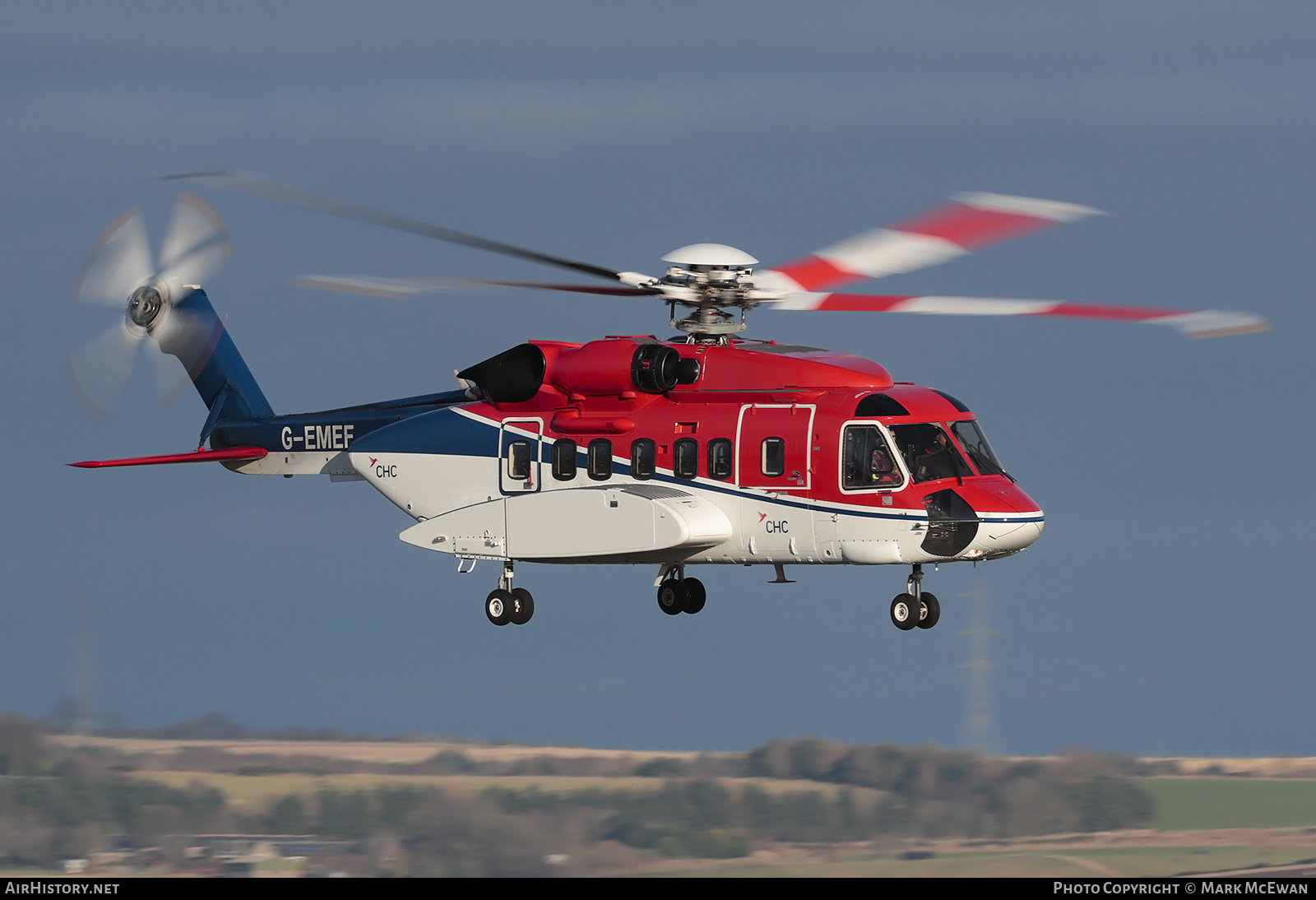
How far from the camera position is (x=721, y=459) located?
2759 centimetres

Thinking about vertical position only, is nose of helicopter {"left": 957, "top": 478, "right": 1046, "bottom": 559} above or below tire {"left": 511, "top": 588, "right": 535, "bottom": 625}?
above

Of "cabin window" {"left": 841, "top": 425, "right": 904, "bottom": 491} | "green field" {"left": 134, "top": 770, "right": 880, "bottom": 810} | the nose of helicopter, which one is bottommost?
"green field" {"left": 134, "top": 770, "right": 880, "bottom": 810}

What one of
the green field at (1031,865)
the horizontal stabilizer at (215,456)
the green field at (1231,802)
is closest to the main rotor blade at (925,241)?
the horizontal stabilizer at (215,456)

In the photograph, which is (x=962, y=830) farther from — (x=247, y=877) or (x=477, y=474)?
(x=477, y=474)

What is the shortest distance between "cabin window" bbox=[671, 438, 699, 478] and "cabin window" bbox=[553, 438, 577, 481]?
5.72 ft

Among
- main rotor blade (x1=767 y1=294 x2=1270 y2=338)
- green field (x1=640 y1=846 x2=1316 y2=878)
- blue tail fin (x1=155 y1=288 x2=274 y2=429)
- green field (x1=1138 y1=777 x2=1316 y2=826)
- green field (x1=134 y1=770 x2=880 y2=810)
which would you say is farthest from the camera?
green field (x1=1138 y1=777 x2=1316 y2=826)

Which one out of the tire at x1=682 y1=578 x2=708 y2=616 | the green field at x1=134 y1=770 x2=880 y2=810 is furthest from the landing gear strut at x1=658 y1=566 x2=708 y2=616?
the green field at x1=134 y1=770 x2=880 y2=810

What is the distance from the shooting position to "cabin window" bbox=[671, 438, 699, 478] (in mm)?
27812

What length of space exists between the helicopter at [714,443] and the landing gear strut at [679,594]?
1.2 inches

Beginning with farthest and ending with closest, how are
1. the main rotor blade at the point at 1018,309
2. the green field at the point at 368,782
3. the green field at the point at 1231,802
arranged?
1. the green field at the point at 1231,802
2. the green field at the point at 368,782
3. the main rotor blade at the point at 1018,309

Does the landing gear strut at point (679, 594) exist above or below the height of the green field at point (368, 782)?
above

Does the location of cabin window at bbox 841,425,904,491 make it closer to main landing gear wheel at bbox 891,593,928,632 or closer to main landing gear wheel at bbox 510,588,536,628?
main landing gear wheel at bbox 891,593,928,632

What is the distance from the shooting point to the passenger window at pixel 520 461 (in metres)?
29.2

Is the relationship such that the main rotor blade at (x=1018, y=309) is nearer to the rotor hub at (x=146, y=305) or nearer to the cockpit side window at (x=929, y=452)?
the cockpit side window at (x=929, y=452)
